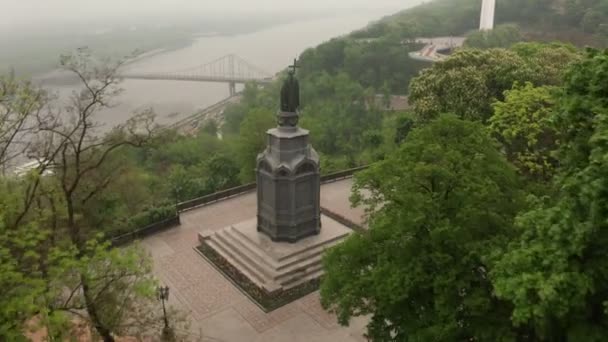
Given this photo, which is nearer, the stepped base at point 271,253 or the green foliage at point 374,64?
the stepped base at point 271,253

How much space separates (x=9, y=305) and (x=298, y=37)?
125 meters

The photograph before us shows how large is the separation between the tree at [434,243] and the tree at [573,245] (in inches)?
45.3

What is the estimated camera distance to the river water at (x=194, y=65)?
212 feet

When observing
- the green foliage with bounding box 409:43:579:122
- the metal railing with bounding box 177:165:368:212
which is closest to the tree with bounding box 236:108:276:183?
the metal railing with bounding box 177:165:368:212

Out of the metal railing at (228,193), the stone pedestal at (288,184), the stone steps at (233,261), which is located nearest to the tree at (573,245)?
the stone pedestal at (288,184)

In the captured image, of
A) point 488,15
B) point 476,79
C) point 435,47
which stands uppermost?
point 488,15

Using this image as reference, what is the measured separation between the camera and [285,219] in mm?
19000

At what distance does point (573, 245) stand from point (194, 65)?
303ft

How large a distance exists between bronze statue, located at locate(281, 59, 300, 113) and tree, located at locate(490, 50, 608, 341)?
11.1m

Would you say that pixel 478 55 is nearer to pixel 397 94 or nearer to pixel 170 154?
pixel 170 154

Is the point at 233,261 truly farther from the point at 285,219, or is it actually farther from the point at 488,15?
the point at 488,15

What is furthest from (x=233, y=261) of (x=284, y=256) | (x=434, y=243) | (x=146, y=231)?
(x=434, y=243)

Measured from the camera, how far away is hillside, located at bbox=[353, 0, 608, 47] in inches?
2451

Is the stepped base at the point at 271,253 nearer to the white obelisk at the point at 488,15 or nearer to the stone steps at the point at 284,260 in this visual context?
the stone steps at the point at 284,260
